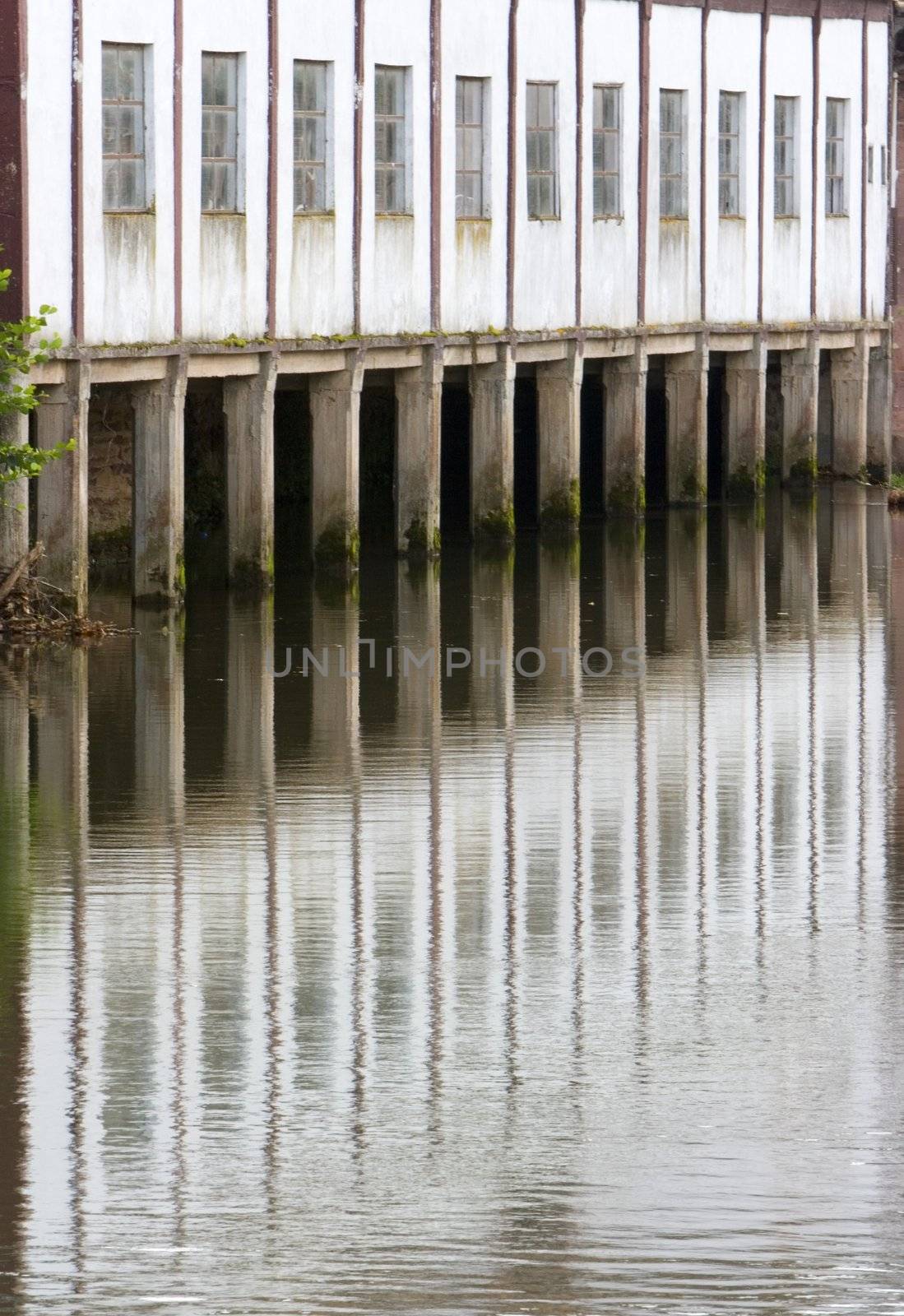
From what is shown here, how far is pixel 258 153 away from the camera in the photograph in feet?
82.4

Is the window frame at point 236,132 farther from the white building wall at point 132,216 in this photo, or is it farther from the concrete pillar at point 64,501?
the concrete pillar at point 64,501

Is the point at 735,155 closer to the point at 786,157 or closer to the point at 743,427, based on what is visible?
the point at 786,157

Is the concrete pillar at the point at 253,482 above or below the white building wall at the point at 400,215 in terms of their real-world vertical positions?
below

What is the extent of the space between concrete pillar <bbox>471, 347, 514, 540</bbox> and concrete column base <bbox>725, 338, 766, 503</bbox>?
5893 mm

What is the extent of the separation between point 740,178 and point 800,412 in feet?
11.0

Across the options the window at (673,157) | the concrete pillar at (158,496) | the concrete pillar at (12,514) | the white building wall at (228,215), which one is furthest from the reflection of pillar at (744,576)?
the concrete pillar at (12,514)

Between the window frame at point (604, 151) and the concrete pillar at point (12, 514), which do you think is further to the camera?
the window frame at point (604, 151)

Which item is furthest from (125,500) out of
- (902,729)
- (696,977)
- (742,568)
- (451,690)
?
(696,977)

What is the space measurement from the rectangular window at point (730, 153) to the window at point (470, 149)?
219 inches

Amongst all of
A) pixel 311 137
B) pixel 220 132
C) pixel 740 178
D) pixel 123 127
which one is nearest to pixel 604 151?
pixel 740 178

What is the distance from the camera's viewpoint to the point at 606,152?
103 ft

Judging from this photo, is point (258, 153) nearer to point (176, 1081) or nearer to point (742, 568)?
point (742, 568)

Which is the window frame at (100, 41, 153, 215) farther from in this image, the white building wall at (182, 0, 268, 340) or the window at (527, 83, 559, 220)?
the window at (527, 83, 559, 220)

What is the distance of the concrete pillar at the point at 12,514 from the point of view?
834 inches
